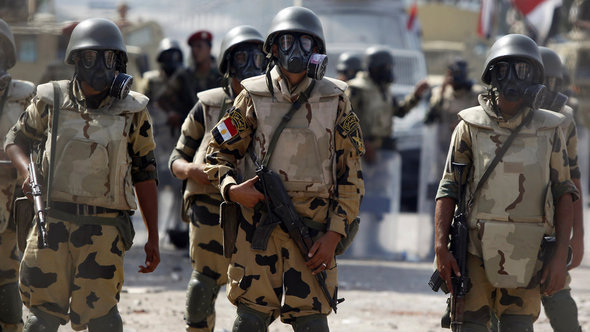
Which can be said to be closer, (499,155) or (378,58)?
(499,155)

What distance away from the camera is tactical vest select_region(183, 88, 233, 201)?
6.06 metres

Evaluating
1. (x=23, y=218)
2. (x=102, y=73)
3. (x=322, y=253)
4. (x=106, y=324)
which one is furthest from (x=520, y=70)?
(x=23, y=218)

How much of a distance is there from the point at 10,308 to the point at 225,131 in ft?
5.59

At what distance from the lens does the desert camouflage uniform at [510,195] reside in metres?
5.02

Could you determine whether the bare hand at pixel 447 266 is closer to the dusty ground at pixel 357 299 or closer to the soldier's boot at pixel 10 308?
the soldier's boot at pixel 10 308

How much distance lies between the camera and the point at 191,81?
1042 centimetres

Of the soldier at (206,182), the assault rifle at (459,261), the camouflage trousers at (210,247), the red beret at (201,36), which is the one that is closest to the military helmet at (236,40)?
the soldier at (206,182)

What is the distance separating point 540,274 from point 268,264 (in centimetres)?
128

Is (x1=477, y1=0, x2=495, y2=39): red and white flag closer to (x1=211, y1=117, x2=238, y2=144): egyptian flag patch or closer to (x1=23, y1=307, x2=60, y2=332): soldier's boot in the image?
(x1=211, y1=117, x2=238, y2=144): egyptian flag patch

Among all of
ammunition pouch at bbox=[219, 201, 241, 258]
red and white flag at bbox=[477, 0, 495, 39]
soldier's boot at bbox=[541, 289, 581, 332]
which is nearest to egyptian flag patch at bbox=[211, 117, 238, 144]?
ammunition pouch at bbox=[219, 201, 241, 258]

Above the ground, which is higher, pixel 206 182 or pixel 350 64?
pixel 206 182

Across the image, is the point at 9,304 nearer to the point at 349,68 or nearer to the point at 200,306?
the point at 200,306

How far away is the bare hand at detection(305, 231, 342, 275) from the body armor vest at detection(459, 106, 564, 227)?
705 millimetres

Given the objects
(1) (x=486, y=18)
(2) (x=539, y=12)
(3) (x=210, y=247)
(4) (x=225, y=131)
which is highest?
(4) (x=225, y=131)
